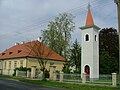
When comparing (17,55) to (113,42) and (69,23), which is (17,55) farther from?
(113,42)

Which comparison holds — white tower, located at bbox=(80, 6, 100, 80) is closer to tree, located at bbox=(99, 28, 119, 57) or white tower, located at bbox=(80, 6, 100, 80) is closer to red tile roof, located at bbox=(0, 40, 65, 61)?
red tile roof, located at bbox=(0, 40, 65, 61)

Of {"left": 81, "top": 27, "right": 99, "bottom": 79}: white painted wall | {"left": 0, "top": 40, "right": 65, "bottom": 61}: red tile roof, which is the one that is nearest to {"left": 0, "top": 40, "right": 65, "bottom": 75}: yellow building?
{"left": 0, "top": 40, "right": 65, "bottom": 61}: red tile roof

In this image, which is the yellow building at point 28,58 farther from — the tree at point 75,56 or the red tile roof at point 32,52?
the tree at point 75,56

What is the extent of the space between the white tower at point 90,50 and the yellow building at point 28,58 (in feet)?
28.6

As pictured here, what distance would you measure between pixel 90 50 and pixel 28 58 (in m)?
14.0

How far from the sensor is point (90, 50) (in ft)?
132

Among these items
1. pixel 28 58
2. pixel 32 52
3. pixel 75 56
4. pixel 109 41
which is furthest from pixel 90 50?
pixel 109 41

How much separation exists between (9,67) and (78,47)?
57.3ft

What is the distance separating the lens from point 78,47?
5888 centimetres

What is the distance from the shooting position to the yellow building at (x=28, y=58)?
4828 centimetres

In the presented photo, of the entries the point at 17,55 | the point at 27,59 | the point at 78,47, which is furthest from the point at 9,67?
the point at 78,47

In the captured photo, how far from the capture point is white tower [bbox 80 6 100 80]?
39675 millimetres

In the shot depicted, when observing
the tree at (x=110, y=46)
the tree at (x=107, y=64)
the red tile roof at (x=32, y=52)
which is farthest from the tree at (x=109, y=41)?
the red tile roof at (x=32, y=52)

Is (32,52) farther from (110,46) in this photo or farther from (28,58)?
(110,46)
